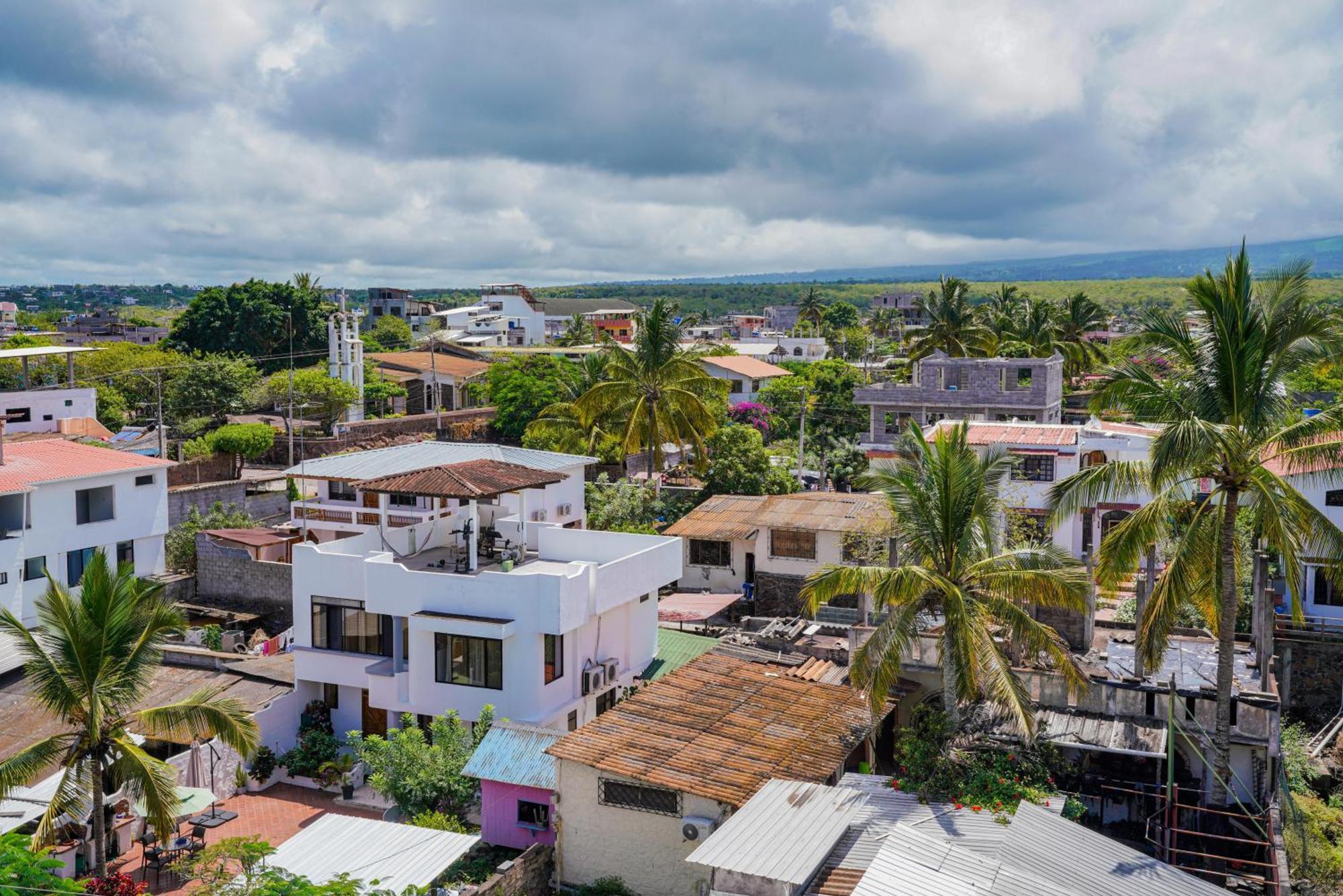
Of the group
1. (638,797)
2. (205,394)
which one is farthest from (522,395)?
(638,797)

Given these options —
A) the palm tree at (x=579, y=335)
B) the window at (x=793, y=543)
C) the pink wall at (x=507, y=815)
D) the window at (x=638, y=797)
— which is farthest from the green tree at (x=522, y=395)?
the palm tree at (x=579, y=335)

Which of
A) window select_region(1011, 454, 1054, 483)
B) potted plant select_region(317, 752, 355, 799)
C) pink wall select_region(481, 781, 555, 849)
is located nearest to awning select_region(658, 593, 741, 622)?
window select_region(1011, 454, 1054, 483)

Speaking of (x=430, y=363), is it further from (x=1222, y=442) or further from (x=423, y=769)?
(x=1222, y=442)

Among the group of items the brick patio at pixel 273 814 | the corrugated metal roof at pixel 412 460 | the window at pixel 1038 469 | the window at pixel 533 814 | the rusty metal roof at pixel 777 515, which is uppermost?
the corrugated metal roof at pixel 412 460

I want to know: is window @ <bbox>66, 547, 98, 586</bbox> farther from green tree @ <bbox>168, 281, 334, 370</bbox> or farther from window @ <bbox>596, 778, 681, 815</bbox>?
green tree @ <bbox>168, 281, 334, 370</bbox>

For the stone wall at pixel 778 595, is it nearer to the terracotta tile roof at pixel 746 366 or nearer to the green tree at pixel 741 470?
the green tree at pixel 741 470

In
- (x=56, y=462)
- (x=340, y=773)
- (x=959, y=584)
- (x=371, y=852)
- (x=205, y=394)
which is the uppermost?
(x=959, y=584)

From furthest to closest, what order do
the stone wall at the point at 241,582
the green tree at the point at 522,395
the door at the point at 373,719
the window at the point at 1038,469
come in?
1. the green tree at the point at 522,395
2. the window at the point at 1038,469
3. the stone wall at the point at 241,582
4. the door at the point at 373,719
